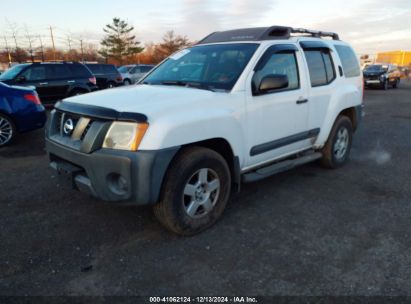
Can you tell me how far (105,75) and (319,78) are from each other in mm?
12854

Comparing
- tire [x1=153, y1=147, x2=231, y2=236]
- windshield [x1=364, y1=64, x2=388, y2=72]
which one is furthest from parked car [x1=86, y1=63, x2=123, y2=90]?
windshield [x1=364, y1=64, x2=388, y2=72]

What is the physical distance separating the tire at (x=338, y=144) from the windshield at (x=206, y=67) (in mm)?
2050

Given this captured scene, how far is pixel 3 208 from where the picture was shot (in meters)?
3.94

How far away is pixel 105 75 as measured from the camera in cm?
1566

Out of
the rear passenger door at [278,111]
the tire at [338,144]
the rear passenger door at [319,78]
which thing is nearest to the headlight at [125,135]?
the rear passenger door at [278,111]

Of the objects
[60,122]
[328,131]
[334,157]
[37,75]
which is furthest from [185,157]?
[37,75]

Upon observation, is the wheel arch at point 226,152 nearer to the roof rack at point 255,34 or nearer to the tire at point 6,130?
the roof rack at point 255,34

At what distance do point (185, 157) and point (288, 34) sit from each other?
7.78 feet

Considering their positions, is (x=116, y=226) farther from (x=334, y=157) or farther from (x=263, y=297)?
(x=334, y=157)

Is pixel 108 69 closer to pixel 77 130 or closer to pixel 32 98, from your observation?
pixel 32 98

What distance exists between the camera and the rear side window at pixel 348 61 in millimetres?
5321

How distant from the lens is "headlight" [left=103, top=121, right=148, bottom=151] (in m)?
2.75

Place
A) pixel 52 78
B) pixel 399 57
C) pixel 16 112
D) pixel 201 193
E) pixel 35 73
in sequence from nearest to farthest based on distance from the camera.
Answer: pixel 201 193
pixel 16 112
pixel 35 73
pixel 52 78
pixel 399 57

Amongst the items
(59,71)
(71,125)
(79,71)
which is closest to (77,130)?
(71,125)
